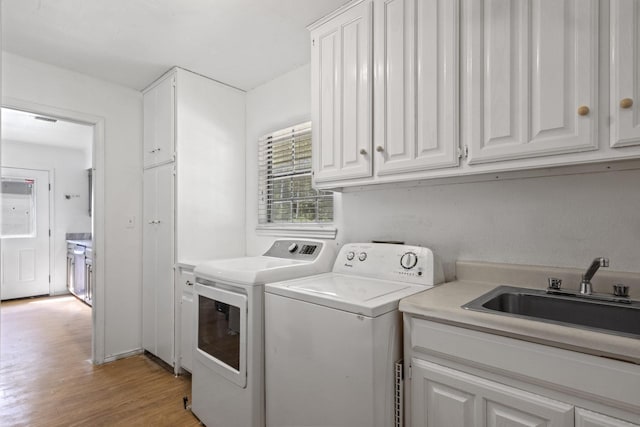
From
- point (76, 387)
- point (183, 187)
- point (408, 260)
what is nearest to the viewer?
point (408, 260)

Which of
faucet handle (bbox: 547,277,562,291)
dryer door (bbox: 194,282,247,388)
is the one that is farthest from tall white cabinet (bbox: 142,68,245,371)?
faucet handle (bbox: 547,277,562,291)

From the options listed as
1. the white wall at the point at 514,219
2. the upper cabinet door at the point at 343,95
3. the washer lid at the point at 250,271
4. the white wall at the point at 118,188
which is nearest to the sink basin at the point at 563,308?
the white wall at the point at 514,219

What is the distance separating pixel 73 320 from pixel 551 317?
4.75 m

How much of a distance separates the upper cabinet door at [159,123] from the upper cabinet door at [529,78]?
2.15 metres

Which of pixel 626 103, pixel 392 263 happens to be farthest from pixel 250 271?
pixel 626 103

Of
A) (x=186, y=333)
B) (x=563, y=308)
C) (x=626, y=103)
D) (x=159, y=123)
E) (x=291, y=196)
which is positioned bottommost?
(x=186, y=333)

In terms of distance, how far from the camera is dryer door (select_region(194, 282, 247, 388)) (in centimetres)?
166

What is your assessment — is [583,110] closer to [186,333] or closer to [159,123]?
[186,333]

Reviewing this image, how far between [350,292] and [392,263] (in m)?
0.38

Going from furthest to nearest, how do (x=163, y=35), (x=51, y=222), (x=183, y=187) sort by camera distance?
(x=51, y=222), (x=183, y=187), (x=163, y=35)

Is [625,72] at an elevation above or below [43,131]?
below

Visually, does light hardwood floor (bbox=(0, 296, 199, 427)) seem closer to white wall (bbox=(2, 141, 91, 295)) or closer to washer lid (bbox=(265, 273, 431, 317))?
washer lid (bbox=(265, 273, 431, 317))

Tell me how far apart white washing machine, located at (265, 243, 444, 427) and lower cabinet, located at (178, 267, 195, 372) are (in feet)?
3.41

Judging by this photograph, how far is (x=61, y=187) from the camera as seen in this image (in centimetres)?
532
